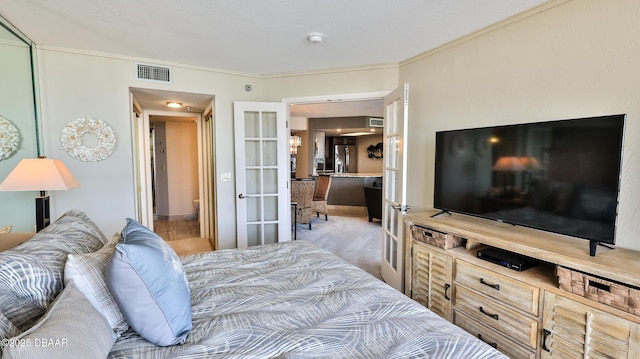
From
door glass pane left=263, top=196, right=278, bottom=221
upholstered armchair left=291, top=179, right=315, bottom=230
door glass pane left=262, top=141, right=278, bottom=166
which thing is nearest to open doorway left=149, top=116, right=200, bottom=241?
upholstered armchair left=291, top=179, right=315, bottom=230

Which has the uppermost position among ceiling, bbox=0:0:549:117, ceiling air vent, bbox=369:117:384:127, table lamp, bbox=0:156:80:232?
ceiling, bbox=0:0:549:117

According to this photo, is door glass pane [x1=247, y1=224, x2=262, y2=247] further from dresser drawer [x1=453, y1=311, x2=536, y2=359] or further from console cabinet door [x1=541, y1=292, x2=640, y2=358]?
console cabinet door [x1=541, y1=292, x2=640, y2=358]

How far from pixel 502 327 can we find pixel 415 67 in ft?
7.93

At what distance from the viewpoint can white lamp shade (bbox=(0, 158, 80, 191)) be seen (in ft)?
6.67

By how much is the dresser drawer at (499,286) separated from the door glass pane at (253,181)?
2536 millimetres

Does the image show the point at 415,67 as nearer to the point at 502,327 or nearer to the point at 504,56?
the point at 504,56

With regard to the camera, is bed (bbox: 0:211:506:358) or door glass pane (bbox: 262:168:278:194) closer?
bed (bbox: 0:211:506:358)

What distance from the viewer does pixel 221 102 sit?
3785mm

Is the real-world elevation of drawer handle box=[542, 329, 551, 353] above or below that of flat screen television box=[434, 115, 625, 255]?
below

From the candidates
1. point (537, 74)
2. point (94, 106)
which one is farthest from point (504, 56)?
point (94, 106)

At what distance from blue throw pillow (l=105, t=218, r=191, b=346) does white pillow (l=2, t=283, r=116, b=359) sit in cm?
8

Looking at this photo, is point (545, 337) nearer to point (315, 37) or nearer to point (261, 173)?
point (315, 37)

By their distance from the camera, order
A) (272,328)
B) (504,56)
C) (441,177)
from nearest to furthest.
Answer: (272,328) → (504,56) → (441,177)

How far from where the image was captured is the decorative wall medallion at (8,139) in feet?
7.92
